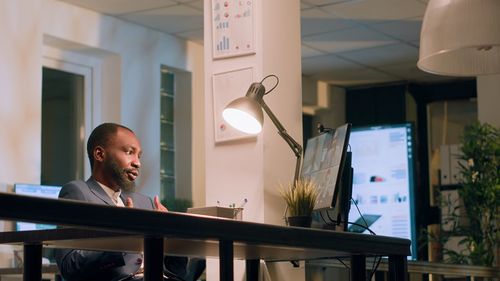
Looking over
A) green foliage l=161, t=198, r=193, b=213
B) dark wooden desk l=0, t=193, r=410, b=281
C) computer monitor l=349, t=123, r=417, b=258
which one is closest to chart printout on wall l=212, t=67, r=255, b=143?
dark wooden desk l=0, t=193, r=410, b=281

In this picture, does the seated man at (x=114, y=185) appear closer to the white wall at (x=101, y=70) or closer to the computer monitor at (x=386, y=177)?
the white wall at (x=101, y=70)

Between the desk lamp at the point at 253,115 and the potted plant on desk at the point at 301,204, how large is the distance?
0.82ft

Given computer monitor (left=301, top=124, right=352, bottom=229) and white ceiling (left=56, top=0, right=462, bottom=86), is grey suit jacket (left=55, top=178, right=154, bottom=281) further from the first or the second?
white ceiling (left=56, top=0, right=462, bottom=86)

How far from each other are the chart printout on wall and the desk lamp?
246 millimetres

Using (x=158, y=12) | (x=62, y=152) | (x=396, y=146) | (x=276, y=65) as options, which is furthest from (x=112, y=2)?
(x=396, y=146)

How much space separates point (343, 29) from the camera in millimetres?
7461

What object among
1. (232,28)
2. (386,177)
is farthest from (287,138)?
(386,177)

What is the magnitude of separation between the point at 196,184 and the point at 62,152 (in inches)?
48.7

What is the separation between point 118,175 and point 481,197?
3.59 metres

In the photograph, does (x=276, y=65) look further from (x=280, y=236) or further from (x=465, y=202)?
(x=465, y=202)

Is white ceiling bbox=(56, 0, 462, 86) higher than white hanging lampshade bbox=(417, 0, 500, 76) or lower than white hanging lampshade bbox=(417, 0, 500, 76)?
higher

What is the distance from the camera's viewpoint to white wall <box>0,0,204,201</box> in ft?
20.1

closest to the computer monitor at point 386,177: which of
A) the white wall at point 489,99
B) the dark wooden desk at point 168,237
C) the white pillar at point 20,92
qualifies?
the white wall at point 489,99

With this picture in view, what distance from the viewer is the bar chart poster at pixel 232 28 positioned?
4.48 meters
